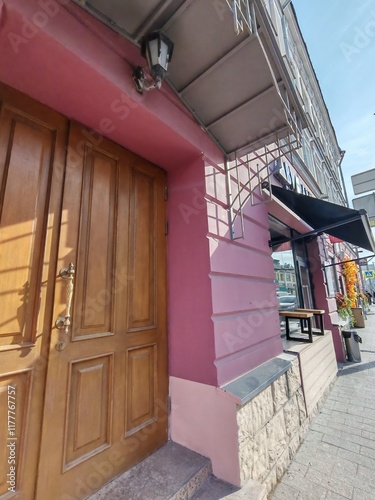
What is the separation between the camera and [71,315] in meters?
1.54

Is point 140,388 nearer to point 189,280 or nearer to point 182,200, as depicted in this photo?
point 189,280

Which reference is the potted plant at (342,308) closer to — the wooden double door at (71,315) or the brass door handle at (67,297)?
the wooden double door at (71,315)

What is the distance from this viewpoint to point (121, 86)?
1597mm

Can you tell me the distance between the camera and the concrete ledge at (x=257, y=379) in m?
1.83

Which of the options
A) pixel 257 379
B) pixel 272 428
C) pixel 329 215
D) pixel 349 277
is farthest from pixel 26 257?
pixel 349 277

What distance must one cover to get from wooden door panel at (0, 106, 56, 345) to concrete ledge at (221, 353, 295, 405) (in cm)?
154

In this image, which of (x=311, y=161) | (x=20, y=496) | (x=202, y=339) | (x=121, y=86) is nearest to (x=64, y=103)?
(x=121, y=86)

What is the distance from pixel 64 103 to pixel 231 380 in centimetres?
258

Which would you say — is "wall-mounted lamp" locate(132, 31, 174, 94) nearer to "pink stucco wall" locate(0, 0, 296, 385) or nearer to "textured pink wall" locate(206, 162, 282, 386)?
"pink stucco wall" locate(0, 0, 296, 385)

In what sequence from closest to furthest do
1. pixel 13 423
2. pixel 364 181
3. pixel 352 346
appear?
1. pixel 13 423
2. pixel 352 346
3. pixel 364 181

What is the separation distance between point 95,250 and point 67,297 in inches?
16.2

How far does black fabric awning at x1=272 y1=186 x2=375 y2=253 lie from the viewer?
3.28 m

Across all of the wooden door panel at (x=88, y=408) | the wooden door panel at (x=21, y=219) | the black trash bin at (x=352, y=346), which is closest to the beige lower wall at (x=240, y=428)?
the wooden door panel at (x=88, y=408)

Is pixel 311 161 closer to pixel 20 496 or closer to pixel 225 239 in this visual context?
pixel 225 239
